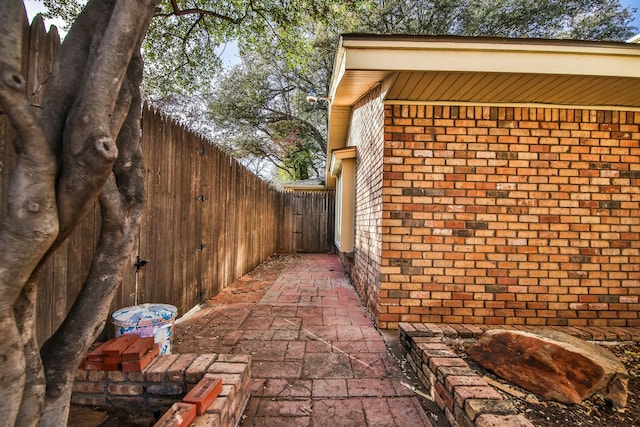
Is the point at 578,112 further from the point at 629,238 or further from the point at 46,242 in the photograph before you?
the point at 46,242

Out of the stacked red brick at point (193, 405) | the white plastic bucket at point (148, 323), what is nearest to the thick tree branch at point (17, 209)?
the stacked red brick at point (193, 405)

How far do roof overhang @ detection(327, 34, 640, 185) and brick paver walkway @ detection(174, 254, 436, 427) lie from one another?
2467 mm

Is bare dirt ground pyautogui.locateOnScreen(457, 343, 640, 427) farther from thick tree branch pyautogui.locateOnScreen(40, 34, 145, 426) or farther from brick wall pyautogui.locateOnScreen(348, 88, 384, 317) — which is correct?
thick tree branch pyautogui.locateOnScreen(40, 34, 145, 426)

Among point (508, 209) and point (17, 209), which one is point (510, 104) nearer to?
point (508, 209)

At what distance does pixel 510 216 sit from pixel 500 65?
1.43 meters

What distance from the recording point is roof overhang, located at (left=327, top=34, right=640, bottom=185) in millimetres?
2373

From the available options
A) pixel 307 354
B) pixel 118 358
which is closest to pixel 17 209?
pixel 118 358

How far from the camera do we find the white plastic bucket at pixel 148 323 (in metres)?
1.92

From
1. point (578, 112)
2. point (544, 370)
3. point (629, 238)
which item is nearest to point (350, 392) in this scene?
point (544, 370)

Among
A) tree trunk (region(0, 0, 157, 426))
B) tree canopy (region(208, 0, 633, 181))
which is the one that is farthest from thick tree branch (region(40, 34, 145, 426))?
tree canopy (region(208, 0, 633, 181))

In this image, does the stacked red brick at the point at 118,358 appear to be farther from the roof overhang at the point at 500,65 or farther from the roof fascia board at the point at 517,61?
the roof fascia board at the point at 517,61

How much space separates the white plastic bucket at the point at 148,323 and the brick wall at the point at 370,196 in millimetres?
1972

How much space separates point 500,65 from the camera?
2402 millimetres

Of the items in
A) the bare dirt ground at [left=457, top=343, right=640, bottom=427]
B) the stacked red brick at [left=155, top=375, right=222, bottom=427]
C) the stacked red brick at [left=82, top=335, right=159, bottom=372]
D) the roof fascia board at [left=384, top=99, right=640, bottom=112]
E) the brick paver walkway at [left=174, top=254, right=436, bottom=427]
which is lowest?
the brick paver walkway at [left=174, top=254, right=436, bottom=427]
